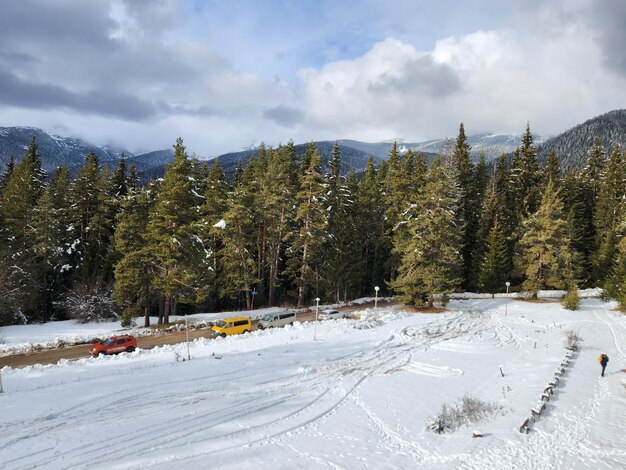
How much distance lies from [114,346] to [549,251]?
1681 inches

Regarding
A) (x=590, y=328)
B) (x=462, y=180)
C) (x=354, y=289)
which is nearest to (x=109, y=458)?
(x=590, y=328)

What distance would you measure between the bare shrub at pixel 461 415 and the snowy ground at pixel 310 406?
0.39m

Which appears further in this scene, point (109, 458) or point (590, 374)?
point (590, 374)

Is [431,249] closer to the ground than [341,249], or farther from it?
closer to the ground

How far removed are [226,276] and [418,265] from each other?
19.5m

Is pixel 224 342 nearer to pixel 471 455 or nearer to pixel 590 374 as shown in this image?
pixel 471 455

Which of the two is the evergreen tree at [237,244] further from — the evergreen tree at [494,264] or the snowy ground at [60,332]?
the evergreen tree at [494,264]

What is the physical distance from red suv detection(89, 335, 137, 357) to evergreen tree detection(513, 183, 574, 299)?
132 ft

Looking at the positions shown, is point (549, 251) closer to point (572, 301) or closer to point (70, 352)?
point (572, 301)

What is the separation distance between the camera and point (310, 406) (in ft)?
51.4

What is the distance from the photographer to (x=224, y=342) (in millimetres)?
25719

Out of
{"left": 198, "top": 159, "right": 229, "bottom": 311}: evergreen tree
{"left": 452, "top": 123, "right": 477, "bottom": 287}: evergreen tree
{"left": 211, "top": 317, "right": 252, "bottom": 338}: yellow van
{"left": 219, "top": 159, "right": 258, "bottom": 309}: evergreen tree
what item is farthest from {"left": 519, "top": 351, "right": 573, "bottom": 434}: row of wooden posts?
{"left": 452, "top": 123, "right": 477, "bottom": 287}: evergreen tree

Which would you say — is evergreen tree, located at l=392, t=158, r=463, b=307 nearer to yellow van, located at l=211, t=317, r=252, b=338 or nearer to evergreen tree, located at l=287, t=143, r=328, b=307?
evergreen tree, located at l=287, t=143, r=328, b=307

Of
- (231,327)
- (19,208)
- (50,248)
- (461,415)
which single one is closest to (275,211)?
(231,327)
